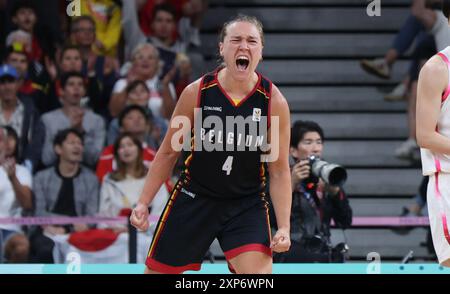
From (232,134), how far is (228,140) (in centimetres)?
4

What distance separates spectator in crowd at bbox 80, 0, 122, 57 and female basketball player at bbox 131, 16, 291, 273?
5042 millimetres

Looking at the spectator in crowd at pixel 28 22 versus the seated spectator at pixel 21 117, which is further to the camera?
the spectator in crowd at pixel 28 22

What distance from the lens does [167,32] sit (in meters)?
10.6

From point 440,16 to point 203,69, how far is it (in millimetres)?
2296

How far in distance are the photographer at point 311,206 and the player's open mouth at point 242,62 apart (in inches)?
57.7

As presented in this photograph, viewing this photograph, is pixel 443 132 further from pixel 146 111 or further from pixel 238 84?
pixel 146 111

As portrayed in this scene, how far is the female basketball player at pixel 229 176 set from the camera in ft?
18.9

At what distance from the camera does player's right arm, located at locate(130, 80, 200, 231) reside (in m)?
5.79

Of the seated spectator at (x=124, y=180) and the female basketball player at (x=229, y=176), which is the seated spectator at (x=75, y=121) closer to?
the seated spectator at (x=124, y=180)

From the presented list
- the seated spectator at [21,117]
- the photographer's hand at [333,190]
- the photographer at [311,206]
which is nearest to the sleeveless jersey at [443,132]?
the photographer at [311,206]

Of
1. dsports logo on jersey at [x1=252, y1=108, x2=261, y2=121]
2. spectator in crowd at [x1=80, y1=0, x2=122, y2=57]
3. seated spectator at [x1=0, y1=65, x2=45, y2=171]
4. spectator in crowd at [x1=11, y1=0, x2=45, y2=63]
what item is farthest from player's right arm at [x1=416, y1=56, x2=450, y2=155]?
spectator in crowd at [x1=11, y1=0, x2=45, y2=63]

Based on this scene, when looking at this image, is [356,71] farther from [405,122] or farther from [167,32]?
[167,32]

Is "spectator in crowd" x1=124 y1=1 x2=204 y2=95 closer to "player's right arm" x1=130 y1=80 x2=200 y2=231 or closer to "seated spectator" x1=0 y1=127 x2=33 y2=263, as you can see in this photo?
"seated spectator" x1=0 y1=127 x2=33 y2=263

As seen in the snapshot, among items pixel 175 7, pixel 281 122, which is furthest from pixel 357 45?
pixel 281 122
